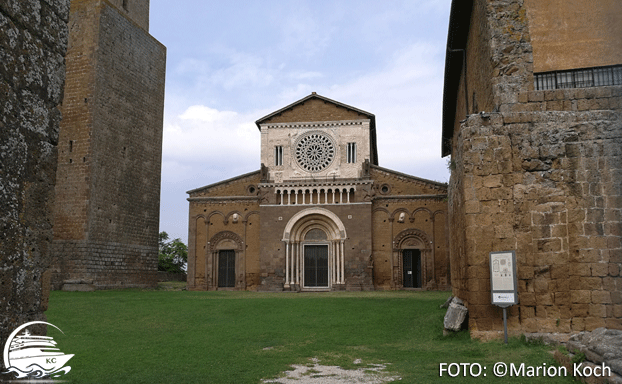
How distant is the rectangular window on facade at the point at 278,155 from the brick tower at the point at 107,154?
7212mm

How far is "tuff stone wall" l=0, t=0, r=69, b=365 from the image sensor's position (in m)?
3.02

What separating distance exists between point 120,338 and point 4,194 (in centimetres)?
756

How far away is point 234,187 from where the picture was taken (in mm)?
32031

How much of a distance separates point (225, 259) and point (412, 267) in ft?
37.3

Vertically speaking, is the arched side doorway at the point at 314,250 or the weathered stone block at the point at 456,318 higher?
the arched side doorway at the point at 314,250

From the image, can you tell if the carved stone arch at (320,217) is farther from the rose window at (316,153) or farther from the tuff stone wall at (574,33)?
the tuff stone wall at (574,33)

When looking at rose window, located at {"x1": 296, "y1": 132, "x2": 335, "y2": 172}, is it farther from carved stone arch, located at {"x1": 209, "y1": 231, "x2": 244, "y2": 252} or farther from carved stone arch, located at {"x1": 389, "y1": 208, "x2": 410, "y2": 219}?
carved stone arch, located at {"x1": 209, "y1": 231, "x2": 244, "y2": 252}

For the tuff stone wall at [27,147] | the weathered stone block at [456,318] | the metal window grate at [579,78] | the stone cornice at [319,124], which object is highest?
the stone cornice at [319,124]

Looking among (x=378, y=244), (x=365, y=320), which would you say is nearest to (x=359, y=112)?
(x=378, y=244)

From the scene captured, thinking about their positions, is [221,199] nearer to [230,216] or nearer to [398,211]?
[230,216]

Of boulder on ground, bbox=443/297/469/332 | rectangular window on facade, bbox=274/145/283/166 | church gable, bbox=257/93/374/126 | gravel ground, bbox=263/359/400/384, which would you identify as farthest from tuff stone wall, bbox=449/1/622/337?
rectangular window on facade, bbox=274/145/283/166

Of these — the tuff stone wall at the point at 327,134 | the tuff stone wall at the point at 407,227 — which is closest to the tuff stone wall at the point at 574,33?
the tuff stone wall at the point at 407,227

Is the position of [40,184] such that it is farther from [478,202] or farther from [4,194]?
[478,202]

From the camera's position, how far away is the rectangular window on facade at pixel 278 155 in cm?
3186
